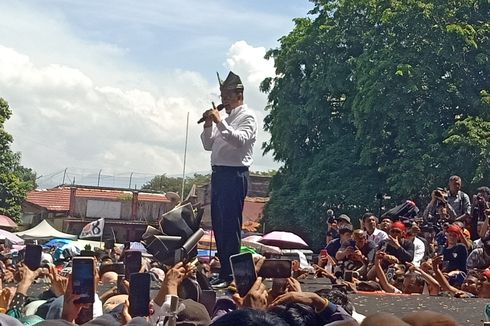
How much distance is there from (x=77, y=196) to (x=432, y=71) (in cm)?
3541

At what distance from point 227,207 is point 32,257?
2103mm

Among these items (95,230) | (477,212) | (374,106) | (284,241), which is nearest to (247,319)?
→ (477,212)

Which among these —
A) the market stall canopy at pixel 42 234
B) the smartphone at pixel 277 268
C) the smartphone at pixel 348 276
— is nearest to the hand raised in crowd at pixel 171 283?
the smartphone at pixel 277 268

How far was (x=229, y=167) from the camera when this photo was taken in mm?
7332

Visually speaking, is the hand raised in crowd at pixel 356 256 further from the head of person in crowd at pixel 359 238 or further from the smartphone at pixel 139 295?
the smartphone at pixel 139 295

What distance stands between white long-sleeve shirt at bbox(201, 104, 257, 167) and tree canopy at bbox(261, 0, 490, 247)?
18.7 m

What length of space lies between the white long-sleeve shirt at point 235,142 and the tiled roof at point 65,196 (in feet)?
167

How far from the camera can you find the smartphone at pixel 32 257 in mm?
5645

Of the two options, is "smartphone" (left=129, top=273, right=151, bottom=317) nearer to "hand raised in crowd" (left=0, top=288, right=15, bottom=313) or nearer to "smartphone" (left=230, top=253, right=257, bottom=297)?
"smartphone" (left=230, top=253, right=257, bottom=297)

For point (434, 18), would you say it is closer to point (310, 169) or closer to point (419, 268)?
point (310, 169)

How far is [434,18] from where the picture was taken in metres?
28.5

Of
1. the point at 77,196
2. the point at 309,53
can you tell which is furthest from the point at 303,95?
the point at 77,196

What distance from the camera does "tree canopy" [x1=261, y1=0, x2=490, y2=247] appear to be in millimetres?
27078

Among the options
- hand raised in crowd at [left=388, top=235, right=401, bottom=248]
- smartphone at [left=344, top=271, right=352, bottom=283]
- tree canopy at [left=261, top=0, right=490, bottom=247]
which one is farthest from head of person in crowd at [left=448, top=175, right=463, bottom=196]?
tree canopy at [left=261, top=0, right=490, bottom=247]
